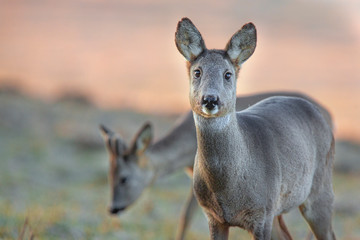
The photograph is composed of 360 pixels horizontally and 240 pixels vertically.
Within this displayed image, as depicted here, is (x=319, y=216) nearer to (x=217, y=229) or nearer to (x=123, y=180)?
(x=217, y=229)

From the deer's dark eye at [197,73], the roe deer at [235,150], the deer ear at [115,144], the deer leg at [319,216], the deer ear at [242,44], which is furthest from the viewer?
the deer ear at [115,144]

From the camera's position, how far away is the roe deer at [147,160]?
33.4ft

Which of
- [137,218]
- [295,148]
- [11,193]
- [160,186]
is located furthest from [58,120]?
[295,148]

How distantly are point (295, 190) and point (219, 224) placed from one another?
82 cm

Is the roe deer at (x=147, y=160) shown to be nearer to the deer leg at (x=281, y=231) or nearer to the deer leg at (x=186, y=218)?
the deer leg at (x=186, y=218)

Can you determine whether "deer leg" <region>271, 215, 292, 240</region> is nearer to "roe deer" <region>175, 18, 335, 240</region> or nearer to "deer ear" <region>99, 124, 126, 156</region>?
"roe deer" <region>175, 18, 335, 240</region>

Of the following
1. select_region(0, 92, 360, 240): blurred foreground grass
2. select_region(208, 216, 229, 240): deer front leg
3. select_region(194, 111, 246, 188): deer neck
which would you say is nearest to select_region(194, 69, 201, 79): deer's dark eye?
select_region(194, 111, 246, 188): deer neck

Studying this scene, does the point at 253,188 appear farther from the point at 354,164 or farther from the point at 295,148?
the point at 354,164

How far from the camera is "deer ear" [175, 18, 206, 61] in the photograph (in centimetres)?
555

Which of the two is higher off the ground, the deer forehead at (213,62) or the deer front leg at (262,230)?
the deer forehead at (213,62)

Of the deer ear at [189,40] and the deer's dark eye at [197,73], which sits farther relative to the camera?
the deer ear at [189,40]

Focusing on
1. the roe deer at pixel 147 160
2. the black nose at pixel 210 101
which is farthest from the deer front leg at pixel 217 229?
the roe deer at pixel 147 160

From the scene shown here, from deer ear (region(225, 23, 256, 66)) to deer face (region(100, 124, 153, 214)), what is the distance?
486cm

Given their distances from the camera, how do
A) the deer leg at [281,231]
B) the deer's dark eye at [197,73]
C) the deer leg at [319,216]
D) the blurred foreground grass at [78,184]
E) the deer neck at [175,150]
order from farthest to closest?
the deer neck at [175,150]
the blurred foreground grass at [78,184]
the deer leg at [281,231]
the deer leg at [319,216]
the deer's dark eye at [197,73]
